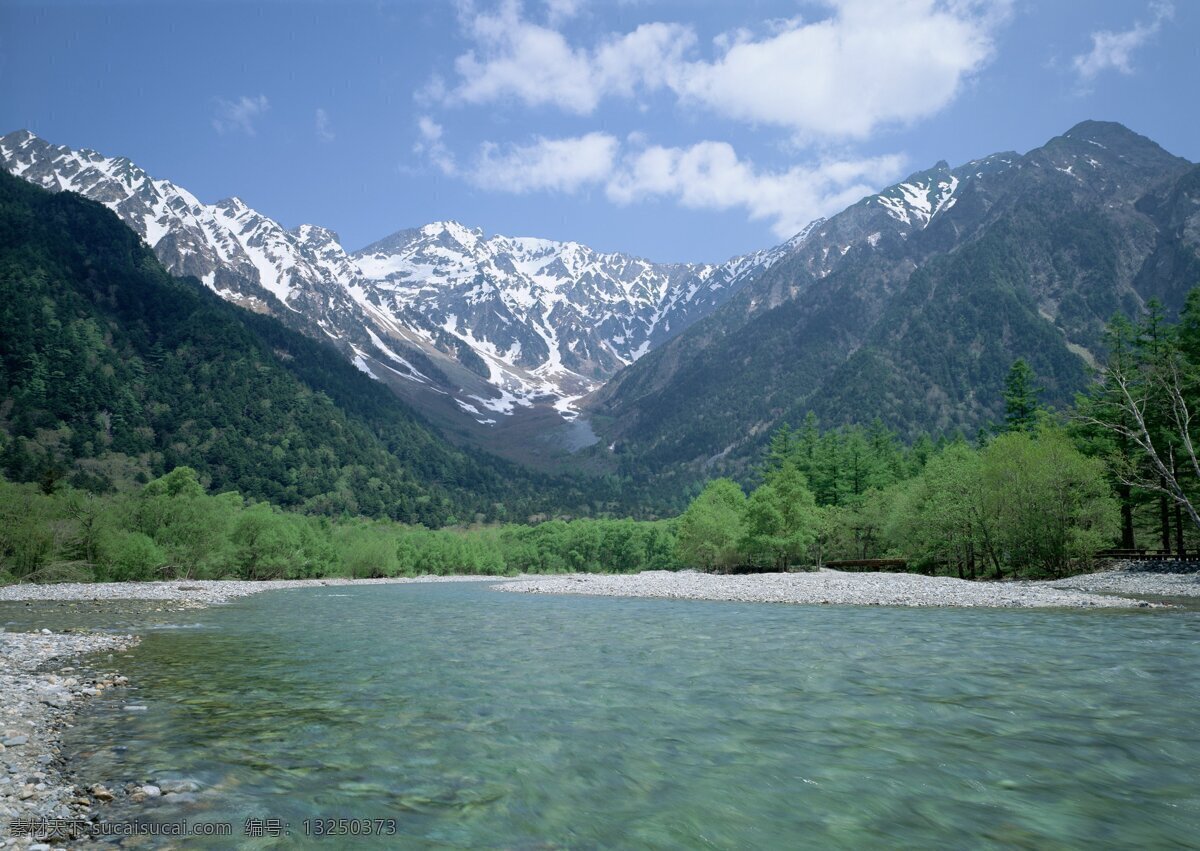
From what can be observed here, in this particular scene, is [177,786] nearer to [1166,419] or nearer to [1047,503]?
[1047,503]

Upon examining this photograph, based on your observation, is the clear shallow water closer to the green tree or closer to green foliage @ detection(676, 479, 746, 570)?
the green tree

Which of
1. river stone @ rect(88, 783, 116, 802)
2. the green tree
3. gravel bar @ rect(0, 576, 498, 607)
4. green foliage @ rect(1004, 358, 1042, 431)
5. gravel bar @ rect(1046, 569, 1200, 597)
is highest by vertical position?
green foliage @ rect(1004, 358, 1042, 431)

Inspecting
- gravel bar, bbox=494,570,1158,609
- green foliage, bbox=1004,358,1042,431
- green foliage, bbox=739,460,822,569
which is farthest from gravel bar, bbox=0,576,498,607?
green foliage, bbox=1004,358,1042,431

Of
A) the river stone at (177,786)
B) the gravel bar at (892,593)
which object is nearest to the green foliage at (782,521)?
the gravel bar at (892,593)

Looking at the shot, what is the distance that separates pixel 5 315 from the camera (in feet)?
607

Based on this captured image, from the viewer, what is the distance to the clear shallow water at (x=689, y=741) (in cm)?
937

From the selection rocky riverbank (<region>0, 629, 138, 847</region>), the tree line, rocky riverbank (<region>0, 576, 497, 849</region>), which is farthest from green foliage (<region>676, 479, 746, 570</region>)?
rocky riverbank (<region>0, 629, 138, 847</region>)

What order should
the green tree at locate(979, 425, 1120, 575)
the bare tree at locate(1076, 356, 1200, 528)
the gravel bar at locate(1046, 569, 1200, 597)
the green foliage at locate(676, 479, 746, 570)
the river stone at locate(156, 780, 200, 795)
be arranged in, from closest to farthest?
1. the river stone at locate(156, 780, 200, 795)
2. the bare tree at locate(1076, 356, 1200, 528)
3. the gravel bar at locate(1046, 569, 1200, 597)
4. the green tree at locate(979, 425, 1120, 575)
5. the green foliage at locate(676, 479, 746, 570)

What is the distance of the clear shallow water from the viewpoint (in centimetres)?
937

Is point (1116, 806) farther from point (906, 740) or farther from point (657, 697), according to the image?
point (657, 697)

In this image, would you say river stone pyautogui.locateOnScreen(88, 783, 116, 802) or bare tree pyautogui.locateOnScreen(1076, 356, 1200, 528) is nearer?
river stone pyautogui.locateOnScreen(88, 783, 116, 802)

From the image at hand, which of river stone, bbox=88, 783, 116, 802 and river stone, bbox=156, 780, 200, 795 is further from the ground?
river stone, bbox=88, 783, 116, 802

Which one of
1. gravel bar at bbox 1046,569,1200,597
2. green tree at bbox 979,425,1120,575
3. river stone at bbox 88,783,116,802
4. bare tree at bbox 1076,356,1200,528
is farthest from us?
green tree at bbox 979,425,1120,575

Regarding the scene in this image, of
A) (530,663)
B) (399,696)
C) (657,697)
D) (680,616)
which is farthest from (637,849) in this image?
(680,616)
